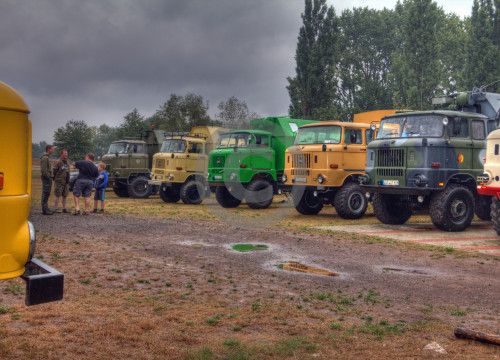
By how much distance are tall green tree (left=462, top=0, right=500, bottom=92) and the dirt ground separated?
106 feet

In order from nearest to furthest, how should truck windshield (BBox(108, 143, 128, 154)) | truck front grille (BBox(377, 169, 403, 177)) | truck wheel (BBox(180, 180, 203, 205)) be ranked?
1. truck front grille (BBox(377, 169, 403, 177))
2. truck wheel (BBox(180, 180, 203, 205))
3. truck windshield (BBox(108, 143, 128, 154))

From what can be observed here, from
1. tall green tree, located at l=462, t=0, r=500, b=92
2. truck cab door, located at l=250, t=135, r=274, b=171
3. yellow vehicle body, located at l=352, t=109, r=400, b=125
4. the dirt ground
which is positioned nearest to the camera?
the dirt ground

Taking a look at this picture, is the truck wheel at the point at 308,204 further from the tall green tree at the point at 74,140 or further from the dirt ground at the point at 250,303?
the tall green tree at the point at 74,140

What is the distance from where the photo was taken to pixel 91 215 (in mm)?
15875

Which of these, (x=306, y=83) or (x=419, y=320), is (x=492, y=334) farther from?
(x=306, y=83)

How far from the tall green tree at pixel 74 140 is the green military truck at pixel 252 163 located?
44.2 metres

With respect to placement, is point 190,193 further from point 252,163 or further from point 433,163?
point 433,163

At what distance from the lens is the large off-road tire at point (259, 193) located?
18.5 meters

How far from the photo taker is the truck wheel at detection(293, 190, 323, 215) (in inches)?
678

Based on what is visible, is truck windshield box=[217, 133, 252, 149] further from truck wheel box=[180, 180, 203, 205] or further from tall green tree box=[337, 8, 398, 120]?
tall green tree box=[337, 8, 398, 120]

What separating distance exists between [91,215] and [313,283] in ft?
34.5

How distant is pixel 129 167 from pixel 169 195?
3577 mm

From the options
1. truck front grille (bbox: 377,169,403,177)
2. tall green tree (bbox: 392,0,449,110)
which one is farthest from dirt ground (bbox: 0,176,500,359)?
tall green tree (bbox: 392,0,449,110)

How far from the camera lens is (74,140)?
60969mm
